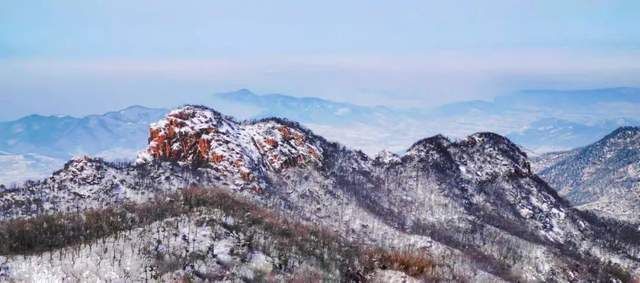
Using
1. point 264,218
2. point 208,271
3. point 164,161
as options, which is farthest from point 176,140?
point 208,271

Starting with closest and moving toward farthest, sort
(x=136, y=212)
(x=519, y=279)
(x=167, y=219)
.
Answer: (x=167, y=219) < (x=136, y=212) < (x=519, y=279)

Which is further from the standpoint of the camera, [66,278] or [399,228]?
[399,228]

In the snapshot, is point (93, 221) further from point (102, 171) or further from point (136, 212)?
point (102, 171)

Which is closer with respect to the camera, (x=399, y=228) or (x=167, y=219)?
(x=167, y=219)

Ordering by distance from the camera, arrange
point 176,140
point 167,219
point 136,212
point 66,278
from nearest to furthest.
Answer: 1. point 66,278
2. point 167,219
3. point 136,212
4. point 176,140

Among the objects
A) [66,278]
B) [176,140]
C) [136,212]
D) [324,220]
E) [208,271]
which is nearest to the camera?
[66,278]

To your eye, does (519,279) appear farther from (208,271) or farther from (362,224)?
(208,271)

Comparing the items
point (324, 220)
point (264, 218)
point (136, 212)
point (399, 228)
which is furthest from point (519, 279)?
point (136, 212)

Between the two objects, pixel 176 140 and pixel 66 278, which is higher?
pixel 176 140

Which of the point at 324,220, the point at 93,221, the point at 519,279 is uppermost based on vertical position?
the point at 93,221
